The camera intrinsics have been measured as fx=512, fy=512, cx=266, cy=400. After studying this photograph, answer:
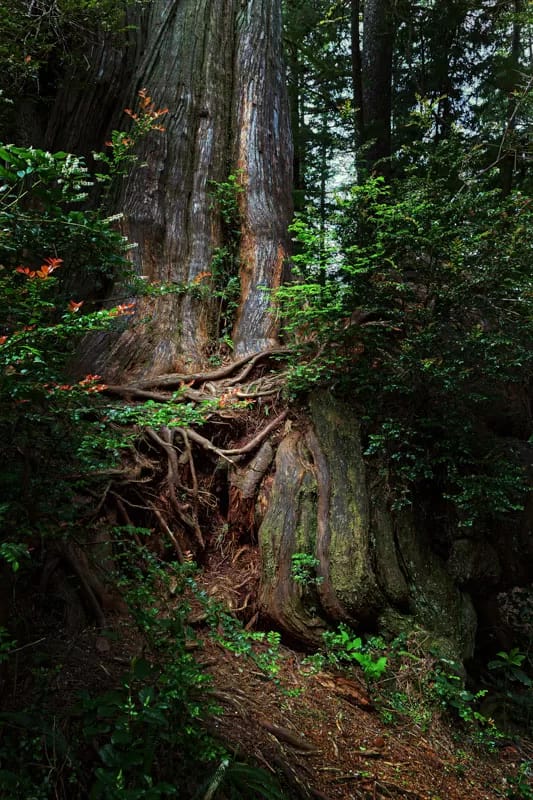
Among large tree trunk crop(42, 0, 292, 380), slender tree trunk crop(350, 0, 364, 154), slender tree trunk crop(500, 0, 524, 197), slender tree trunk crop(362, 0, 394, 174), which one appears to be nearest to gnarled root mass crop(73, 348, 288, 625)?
large tree trunk crop(42, 0, 292, 380)

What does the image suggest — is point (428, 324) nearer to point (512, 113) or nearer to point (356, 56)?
point (512, 113)

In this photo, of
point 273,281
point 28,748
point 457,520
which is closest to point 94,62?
point 273,281

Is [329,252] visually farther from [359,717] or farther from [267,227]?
[359,717]

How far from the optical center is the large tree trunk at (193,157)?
461 cm

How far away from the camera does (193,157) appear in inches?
227

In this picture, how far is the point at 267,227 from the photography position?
17.7 feet

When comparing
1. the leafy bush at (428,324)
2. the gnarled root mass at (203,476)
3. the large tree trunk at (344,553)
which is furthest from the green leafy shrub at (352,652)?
the leafy bush at (428,324)

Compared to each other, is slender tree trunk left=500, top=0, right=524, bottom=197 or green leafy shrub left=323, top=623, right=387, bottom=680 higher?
slender tree trunk left=500, top=0, right=524, bottom=197

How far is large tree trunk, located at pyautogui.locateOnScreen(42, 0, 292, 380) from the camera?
461cm

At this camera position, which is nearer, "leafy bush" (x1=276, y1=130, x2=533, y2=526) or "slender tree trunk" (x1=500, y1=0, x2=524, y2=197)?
"leafy bush" (x1=276, y1=130, x2=533, y2=526)

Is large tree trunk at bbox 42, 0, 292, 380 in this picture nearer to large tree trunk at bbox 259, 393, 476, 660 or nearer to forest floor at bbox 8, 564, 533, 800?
large tree trunk at bbox 259, 393, 476, 660

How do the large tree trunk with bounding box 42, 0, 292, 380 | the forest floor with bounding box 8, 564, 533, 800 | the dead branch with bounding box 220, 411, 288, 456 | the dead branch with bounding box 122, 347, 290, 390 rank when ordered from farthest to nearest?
the large tree trunk with bounding box 42, 0, 292, 380 < the dead branch with bounding box 122, 347, 290, 390 < the dead branch with bounding box 220, 411, 288, 456 < the forest floor with bounding box 8, 564, 533, 800

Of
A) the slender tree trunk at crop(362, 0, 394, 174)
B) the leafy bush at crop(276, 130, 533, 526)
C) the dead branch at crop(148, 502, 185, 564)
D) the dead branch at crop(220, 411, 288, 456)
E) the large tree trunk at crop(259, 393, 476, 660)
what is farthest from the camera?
the slender tree trunk at crop(362, 0, 394, 174)

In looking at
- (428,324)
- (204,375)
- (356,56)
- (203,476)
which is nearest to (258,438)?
(203,476)
